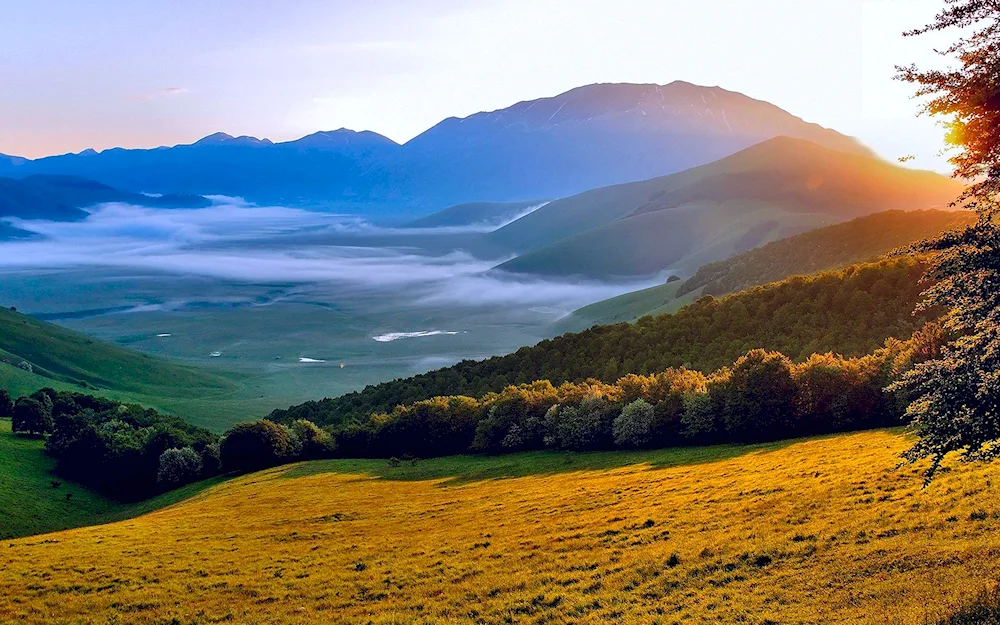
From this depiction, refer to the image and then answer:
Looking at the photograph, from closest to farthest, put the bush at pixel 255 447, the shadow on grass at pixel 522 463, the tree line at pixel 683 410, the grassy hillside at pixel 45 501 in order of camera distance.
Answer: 1. the shadow on grass at pixel 522 463
2. the tree line at pixel 683 410
3. the grassy hillside at pixel 45 501
4. the bush at pixel 255 447

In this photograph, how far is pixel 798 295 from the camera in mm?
109188

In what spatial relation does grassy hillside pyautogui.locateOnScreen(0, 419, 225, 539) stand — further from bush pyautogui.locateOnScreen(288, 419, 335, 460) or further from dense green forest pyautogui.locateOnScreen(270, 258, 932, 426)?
dense green forest pyautogui.locateOnScreen(270, 258, 932, 426)

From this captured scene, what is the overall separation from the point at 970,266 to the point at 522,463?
51055 mm

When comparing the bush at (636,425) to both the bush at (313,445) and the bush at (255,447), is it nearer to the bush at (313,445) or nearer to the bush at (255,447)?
the bush at (313,445)

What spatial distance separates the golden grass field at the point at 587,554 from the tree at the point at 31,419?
224 feet

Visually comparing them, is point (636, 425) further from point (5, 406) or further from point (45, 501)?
point (5, 406)

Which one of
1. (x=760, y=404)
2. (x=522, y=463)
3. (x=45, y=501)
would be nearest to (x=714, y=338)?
(x=760, y=404)

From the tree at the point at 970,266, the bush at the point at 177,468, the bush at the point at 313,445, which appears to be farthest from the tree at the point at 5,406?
the tree at the point at 970,266

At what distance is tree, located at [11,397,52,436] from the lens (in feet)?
362

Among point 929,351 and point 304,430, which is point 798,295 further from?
point 304,430

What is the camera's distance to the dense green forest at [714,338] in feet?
317

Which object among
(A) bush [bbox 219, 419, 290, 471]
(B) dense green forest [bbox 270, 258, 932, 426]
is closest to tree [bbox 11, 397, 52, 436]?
(B) dense green forest [bbox 270, 258, 932, 426]

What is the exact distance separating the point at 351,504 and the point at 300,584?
21.0m

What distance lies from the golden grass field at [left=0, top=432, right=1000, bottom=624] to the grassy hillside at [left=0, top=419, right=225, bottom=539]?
87.0 feet
